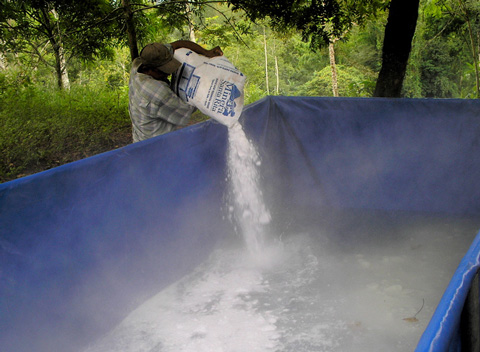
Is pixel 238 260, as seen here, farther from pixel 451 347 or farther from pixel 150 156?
pixel 451 347

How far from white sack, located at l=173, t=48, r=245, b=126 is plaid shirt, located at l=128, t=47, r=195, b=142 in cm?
12

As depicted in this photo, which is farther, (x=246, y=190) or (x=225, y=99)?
(x=246, y=190)

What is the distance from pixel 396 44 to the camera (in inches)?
188

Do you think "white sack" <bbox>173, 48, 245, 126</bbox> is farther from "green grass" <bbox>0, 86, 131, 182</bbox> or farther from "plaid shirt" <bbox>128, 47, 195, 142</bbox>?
"green grass" <bbox>0, 86, 131, 182</bbox>

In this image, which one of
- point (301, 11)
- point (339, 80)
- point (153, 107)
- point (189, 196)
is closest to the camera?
point (189, 196)

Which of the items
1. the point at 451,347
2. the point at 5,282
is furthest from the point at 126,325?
the point at 451,347

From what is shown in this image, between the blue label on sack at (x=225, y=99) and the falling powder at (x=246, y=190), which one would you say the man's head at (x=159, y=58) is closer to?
the blue label on sack at (x=225, y=99)

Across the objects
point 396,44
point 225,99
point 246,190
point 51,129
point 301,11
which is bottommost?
point 246,190

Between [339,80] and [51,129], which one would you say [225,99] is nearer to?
[51,129]

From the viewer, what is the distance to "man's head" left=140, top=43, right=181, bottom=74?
300 cm

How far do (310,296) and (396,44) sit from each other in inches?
125

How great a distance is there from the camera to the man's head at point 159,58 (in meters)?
3.00

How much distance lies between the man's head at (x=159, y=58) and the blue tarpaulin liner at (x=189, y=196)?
475mm

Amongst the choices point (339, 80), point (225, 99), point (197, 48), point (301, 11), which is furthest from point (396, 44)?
point (339, 80)
